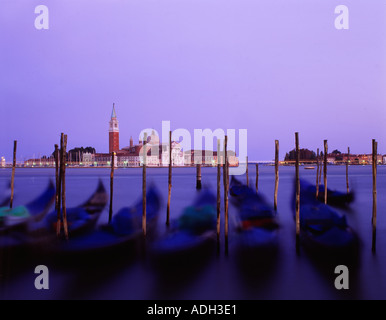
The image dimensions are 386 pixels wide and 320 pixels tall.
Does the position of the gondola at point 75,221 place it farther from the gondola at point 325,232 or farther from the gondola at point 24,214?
the gondola at point 325,232

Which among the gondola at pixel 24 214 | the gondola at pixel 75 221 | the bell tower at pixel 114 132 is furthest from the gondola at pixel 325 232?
the bell tower at pixel 114 132

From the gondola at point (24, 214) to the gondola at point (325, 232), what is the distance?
709cm

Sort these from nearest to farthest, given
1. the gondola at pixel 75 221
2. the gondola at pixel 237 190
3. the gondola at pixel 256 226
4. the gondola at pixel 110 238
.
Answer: the gondola at pixel 110 238 < the gondola at pixel 256 226 < the gondola at pixel 75 221 < the gondola at pixel 237 190

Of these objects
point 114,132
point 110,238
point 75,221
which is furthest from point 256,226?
point 114,132

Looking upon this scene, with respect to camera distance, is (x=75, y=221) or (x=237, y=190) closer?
(x=75, y=221)

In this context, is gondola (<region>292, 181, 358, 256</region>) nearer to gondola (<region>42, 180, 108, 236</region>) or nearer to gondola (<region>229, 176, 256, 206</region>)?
gondola (<region>42, 180, 108, 236</region>)

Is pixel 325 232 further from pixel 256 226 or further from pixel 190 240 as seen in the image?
pixel 190 240

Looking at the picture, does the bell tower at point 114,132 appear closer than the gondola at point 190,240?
No

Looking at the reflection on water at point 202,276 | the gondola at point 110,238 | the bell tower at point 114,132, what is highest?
the bell tower at point 114,132

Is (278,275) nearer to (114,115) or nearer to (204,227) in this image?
(204,227)

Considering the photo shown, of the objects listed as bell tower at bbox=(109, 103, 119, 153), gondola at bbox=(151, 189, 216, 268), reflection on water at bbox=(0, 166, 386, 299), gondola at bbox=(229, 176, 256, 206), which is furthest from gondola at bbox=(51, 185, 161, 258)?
bell tower at bbox=(109, 103, 119, 153)

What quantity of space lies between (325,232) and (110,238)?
468 cm

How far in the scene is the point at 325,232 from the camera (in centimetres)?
870

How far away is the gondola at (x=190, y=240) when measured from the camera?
798 centimetres
